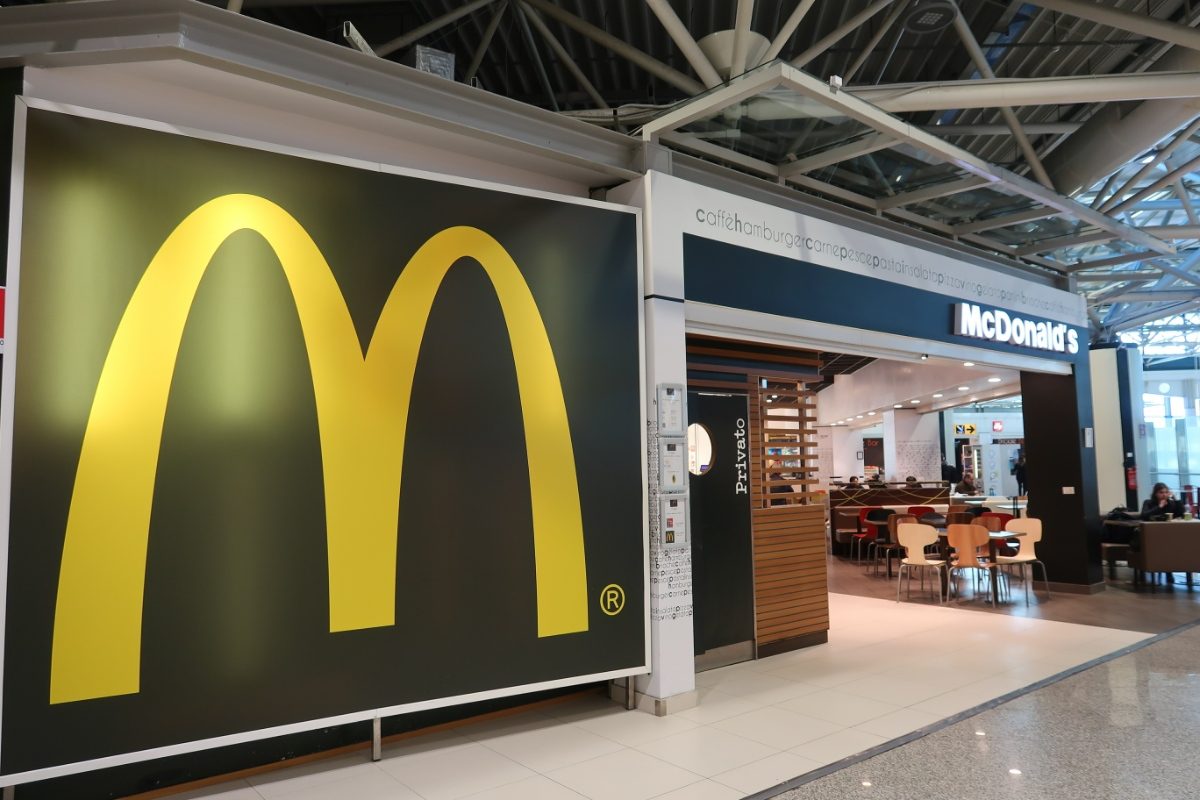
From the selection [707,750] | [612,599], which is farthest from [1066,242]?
[707,750]

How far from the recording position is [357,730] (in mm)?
4336

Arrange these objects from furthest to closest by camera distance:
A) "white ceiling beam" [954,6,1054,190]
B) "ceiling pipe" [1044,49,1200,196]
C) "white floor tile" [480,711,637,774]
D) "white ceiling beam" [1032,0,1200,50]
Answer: "ceiling pipe" [1044,49,1200,196] < "white ceiling beam" [954,6,1054,190] < "white ceiling beam" [1032,0,1200,50] < "white floor tile" [480,711,637,774]

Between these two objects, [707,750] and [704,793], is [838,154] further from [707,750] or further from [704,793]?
[704,793]

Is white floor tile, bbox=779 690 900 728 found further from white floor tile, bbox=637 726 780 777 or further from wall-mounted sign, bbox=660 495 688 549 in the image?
wall-mounted sign, bbox=660 495 688 549

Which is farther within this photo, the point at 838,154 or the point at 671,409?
the point at 838,154

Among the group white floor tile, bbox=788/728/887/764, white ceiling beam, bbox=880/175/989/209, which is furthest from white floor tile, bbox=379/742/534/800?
white ceiling beam, bbox=880/175/989/209

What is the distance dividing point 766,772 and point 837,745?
62 centimetres

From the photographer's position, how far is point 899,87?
691 centimetres

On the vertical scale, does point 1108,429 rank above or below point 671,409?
above

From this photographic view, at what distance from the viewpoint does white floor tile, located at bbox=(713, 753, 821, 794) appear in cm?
374

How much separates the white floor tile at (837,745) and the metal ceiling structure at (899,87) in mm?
3879

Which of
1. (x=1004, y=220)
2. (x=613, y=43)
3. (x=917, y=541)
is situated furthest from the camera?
(x=917, y=541)

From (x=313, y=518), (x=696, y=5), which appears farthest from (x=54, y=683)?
(x=696, y=5)

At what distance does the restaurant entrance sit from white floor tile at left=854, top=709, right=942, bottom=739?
5.11 ft
